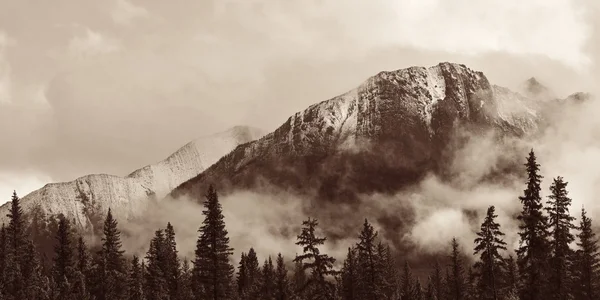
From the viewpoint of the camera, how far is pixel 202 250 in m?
76.7

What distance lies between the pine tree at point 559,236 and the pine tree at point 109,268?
168 feet

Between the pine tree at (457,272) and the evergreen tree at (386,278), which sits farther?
the pine tree at (457,272)

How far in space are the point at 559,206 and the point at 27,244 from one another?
67.7m

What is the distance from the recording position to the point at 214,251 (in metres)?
76.2

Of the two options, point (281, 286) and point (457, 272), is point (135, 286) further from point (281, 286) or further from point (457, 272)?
point (457, 272)

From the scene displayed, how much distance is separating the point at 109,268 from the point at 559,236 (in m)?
54.4

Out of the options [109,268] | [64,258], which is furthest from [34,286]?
Result: [109,268]

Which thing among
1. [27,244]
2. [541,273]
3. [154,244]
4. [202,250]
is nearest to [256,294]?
[154,244]

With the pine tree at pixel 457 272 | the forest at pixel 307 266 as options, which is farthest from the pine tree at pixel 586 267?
the pine tree at pixel 457 272

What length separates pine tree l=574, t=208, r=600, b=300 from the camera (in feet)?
267

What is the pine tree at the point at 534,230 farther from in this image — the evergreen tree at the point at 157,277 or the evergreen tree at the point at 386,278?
the evergreen tree at the point at 157,277

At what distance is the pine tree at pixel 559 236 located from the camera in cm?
6494

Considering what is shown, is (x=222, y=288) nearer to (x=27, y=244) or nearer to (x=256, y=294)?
(x=256, y=294)

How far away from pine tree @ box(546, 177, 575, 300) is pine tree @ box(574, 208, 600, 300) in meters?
14.9
